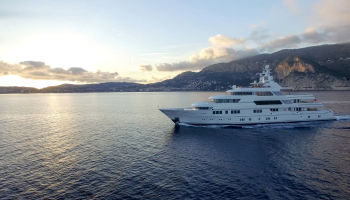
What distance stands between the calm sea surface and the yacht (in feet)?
17.5

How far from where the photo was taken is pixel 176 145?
105 ft

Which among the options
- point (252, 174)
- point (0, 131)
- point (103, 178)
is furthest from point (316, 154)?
point (0, 131)

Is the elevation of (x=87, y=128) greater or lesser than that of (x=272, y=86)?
lesser

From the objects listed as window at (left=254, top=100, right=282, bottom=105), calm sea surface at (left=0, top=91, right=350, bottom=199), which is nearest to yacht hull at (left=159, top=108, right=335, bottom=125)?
window at (left=254, top=100, right=282, bottom=105)

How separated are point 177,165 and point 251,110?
1090 inches

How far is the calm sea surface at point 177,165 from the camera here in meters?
18.3

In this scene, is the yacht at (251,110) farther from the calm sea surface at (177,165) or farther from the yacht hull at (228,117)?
the calm sea surface at (177,165)

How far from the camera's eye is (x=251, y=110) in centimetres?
4538

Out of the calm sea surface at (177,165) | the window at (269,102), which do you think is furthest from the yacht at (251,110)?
the calm sea surface at (177,165)

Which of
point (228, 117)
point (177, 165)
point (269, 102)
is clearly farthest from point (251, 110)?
point (177, 165)

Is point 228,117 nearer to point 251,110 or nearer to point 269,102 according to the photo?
point 251,110

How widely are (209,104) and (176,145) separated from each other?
15.3 metres

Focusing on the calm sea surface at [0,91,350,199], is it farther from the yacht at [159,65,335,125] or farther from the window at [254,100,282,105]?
the window at [254,100,282,105]

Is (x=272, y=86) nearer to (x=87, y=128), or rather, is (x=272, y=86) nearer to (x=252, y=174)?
(x=252, y=174)
